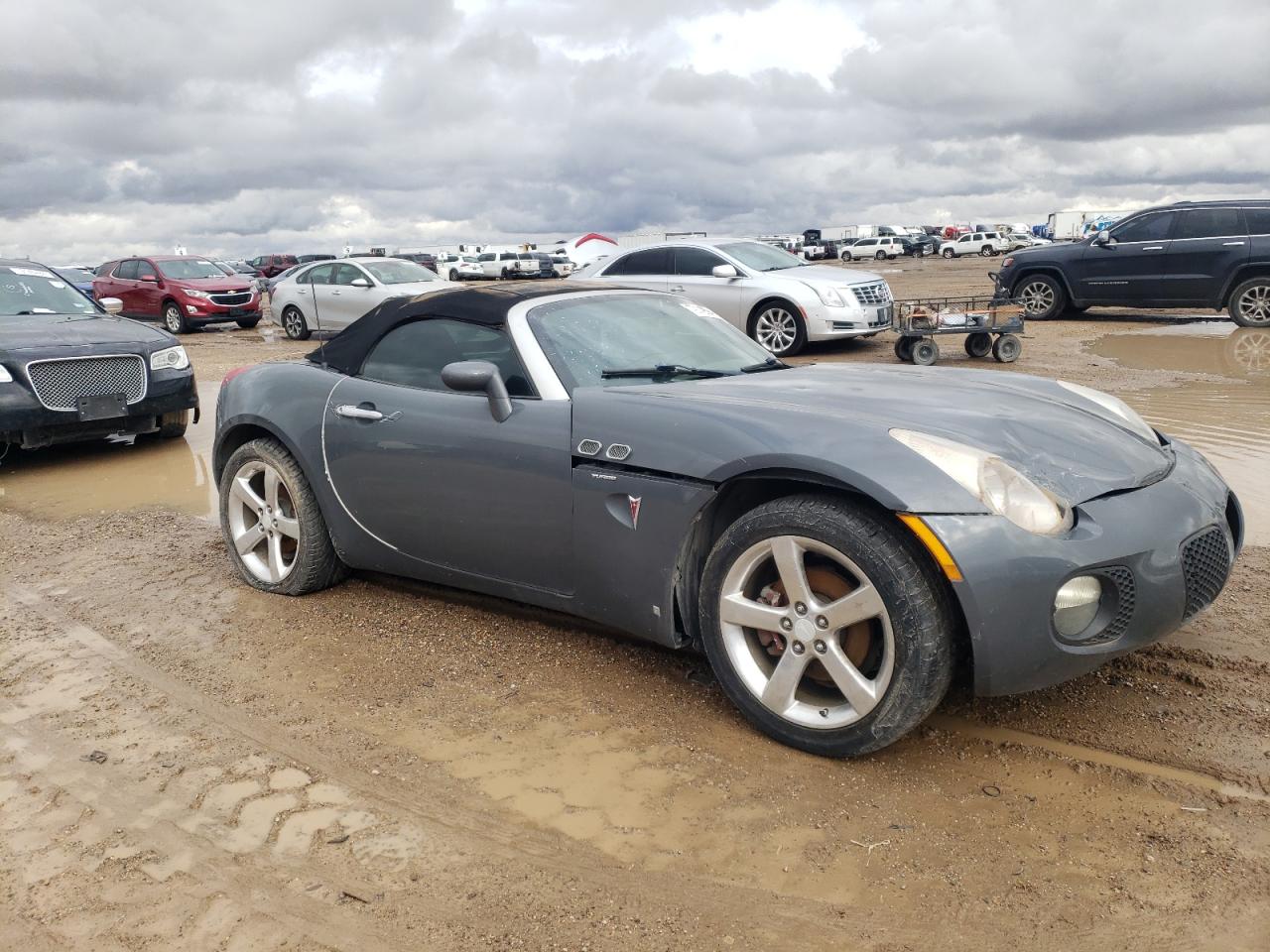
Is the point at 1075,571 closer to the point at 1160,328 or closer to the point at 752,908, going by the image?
the point at 752,908

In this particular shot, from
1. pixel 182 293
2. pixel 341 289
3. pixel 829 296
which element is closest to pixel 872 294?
pixel 829 296

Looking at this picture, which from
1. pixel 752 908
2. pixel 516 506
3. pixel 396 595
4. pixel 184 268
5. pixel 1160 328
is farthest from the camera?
pixel 184 268

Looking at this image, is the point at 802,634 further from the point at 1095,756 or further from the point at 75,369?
the point at 75,369

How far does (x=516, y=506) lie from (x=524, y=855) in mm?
1320

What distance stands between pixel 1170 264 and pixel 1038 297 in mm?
2070

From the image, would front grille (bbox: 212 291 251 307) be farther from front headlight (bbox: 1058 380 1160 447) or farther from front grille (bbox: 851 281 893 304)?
front headlight (bbox: 1058 380 1160 447)

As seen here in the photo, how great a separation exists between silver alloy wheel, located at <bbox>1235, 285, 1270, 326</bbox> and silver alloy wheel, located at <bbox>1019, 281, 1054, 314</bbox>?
8.88 ft

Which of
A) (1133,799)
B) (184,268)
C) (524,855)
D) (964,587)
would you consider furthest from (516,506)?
(184,268)

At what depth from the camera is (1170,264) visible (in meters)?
14.4

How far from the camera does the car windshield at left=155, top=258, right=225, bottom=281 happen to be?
21219 millimetres

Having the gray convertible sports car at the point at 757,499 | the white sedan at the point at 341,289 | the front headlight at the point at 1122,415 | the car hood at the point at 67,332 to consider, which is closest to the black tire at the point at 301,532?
the gray convertible sports car at the point at 757,499

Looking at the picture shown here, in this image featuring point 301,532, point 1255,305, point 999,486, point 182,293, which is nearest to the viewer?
point 999,486

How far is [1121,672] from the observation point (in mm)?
3529

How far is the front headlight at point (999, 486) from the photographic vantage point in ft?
9.21
